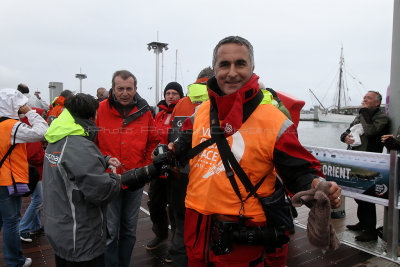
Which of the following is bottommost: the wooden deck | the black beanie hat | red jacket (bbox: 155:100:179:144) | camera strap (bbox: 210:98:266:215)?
the wooden deck

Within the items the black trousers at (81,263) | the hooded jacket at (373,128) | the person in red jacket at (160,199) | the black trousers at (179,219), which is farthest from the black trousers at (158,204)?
the hooded jacket at (373,128)

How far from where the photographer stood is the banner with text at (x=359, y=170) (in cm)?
329

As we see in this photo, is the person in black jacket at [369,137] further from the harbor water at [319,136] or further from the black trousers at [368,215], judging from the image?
the harbor water at [319,136]

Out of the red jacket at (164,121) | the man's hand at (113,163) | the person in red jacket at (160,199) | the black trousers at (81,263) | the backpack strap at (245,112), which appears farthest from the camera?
the person in red jacket at (160,199)

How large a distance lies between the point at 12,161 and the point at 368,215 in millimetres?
4387

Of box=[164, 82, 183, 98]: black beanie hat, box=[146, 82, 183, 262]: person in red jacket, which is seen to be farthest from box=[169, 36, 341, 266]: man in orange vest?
box=[164, 82, 183, 98]: black beanie hat

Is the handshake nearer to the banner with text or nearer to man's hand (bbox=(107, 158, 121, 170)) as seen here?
man's hand (bbox=(107, 158, 121, 170))

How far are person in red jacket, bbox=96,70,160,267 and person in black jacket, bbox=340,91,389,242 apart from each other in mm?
2991

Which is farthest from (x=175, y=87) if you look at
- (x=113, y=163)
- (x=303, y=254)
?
(x=303, y=254)

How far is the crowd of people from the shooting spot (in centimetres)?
149

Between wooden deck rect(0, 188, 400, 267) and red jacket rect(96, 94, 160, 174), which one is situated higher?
red jacket rect(96, 94, 160, 174)

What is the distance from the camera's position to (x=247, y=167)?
1.48 meters

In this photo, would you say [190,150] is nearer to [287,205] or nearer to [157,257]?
[287,205]

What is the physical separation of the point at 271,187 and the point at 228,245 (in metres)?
0.38
